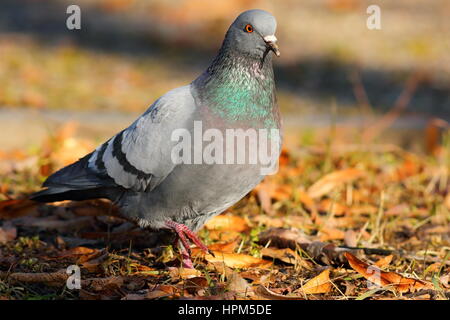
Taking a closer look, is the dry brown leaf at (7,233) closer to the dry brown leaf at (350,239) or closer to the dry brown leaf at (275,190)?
the dry brown leaf at (275,190)

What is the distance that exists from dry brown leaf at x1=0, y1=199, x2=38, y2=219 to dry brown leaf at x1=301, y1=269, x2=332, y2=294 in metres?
1.88

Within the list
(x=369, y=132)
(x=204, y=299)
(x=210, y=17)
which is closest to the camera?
(x=204, y=299)

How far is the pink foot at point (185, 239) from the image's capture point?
3.09 metres

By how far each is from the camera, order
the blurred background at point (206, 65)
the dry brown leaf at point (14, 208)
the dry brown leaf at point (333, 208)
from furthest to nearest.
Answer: the blurred background at point (206, 65) < the dry brown leaf at point (333, 208) < the dry brown leaf at point (14, 208)

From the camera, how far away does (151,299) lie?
2.64m

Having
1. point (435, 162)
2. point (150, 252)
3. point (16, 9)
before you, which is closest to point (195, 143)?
point (150, 252)

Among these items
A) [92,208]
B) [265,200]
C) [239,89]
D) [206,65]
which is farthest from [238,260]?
[206,65]

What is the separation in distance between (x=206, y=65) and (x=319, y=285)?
16.6 ft

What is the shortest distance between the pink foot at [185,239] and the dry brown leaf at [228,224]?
440 millimetres

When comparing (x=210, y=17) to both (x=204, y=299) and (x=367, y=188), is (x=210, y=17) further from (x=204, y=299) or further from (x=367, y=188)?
(x=204, y=299)

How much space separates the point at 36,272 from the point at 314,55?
5.48 m

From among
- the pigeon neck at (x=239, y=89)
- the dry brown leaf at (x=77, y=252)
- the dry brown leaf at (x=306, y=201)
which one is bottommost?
the dry brown leaf at (x=77, y=252)

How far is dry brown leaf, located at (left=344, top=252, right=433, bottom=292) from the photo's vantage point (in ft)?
9.29

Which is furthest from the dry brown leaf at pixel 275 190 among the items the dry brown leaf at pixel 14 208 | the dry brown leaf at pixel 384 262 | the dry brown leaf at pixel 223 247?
the dry brown leaf at pixel 14 208
